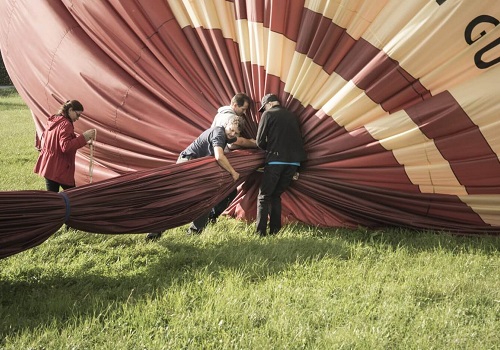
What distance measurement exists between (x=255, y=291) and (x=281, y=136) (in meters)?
1.56

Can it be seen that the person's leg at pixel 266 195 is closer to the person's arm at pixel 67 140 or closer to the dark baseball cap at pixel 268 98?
the dark baseball cap at pixel 268 98

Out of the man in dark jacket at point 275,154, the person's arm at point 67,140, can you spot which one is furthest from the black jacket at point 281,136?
the person's arm at point 67,140

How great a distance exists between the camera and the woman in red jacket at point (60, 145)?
5207 mm

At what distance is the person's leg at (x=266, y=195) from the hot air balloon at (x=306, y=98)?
0.20 m

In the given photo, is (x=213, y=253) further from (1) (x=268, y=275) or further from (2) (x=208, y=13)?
(2) (x=208, y=13)

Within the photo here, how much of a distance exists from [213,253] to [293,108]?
144cm

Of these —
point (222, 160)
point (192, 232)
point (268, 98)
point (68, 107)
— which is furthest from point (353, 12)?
point (68, 107)

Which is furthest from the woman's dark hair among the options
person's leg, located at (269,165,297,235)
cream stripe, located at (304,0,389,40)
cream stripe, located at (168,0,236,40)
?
cream stripe, located at (304,0,389,40)

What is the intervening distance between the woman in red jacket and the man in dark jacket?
164 cm

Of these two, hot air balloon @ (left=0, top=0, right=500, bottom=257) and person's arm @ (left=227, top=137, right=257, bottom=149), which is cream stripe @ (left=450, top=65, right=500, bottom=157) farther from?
person's arm @ (left=227, top=137, right=257, bottom=149)

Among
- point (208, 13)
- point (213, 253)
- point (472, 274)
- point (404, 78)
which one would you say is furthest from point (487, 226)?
point (208, 13)

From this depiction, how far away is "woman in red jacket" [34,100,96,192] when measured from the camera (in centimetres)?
521

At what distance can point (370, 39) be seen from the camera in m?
4.56

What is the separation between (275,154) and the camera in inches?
191
